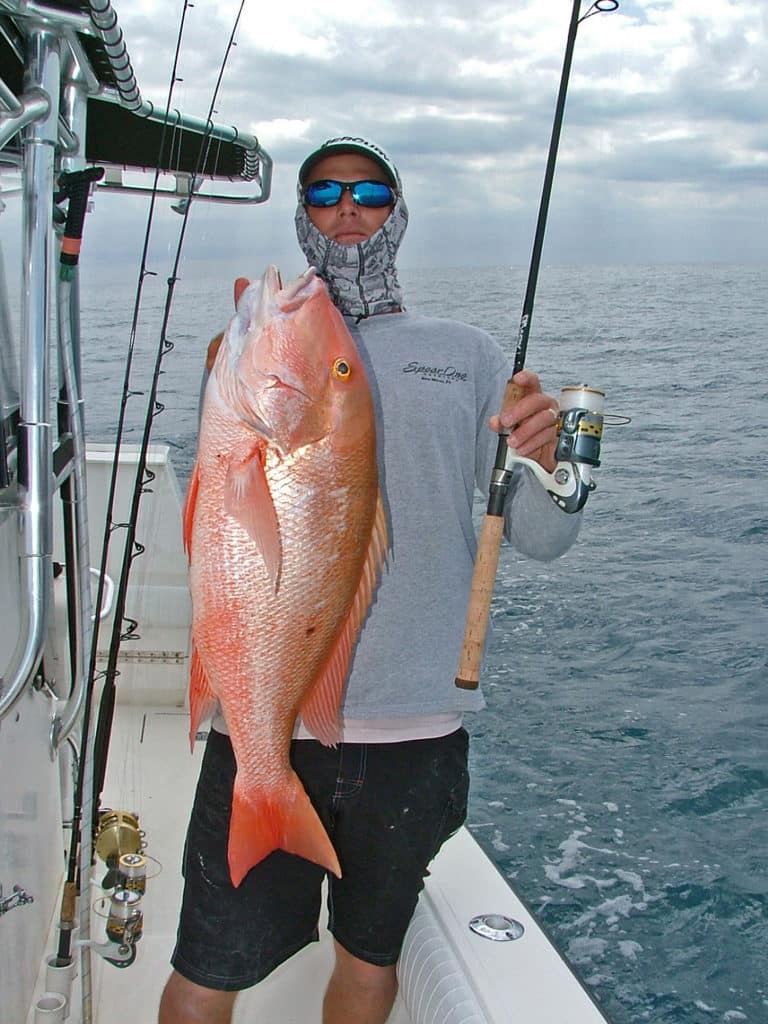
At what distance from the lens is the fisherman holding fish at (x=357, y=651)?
5.37 feet

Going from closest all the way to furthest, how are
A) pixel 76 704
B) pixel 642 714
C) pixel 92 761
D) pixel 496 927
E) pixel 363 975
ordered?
pixel 363 975 → pixel 76 704 → pixel 92 761 → pixel 496 927 → pixel 642 714

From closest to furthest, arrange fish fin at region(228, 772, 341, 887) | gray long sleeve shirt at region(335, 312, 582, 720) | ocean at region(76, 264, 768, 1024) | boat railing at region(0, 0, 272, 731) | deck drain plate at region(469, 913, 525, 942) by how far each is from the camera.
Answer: boat railing at region(0, 0, 272, 731), fish fin at region(228, 772, 341, 887), gray long sleeve shirt at region(335, 312, 582, 720), deck drain plate at region(469, 913, 525, 942), ocean at region(76, 264, 768, 1024)

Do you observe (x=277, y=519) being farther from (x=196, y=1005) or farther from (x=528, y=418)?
(x=196, y=1005)

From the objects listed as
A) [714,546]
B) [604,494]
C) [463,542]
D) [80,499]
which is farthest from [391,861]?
[604,494]

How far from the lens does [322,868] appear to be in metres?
1.97

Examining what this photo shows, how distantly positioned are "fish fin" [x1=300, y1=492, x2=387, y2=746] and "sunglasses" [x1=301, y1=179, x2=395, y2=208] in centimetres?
69

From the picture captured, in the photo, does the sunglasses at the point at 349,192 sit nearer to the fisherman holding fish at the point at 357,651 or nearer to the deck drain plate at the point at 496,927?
the fisherman holding fish at the point at 357,651

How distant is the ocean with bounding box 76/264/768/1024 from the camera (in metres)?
4.52

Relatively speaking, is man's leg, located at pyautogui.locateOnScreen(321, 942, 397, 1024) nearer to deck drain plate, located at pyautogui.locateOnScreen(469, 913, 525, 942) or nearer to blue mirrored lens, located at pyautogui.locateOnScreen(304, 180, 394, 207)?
deck drain plate, located at pyautogui.locateOnScreen(469, 913, 525, 942)

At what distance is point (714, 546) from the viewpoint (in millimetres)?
10008

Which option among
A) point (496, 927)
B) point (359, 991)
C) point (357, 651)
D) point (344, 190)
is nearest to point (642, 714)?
point (496, 927)

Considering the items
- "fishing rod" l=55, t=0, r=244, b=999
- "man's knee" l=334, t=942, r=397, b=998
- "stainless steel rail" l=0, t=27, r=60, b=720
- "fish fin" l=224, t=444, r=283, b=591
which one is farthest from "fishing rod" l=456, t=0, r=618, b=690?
"fishing rod" l=55, t=0, r=244, b=999

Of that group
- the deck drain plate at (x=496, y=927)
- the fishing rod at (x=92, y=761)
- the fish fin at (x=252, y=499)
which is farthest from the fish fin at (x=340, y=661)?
the deck drain plate at (x=496, y=927)

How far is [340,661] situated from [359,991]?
81 centimetres
